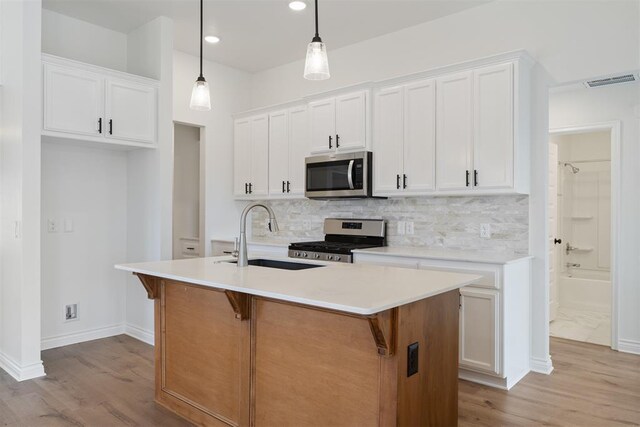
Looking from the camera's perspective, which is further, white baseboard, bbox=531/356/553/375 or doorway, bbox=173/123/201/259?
doorway, bbox=173/123/201/259

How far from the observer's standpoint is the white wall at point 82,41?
3.97m

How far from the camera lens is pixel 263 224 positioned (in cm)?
555

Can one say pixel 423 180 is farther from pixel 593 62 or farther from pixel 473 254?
pixel 593 62

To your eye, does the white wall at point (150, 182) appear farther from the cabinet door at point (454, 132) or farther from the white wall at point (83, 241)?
the cabinet door at point (454, 132)

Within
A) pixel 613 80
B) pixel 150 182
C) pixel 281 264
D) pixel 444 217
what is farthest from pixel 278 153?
pixel 613 80

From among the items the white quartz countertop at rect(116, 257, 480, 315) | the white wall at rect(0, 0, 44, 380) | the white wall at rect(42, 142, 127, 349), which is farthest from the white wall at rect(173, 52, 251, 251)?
the white quartz countertop at rect(116, 257, 480, 315)

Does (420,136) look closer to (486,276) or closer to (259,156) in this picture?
(486,276)

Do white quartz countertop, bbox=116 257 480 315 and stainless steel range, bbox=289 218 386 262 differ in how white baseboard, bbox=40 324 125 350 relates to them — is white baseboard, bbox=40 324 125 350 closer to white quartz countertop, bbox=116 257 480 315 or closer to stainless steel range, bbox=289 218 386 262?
stainless steel range, bbox=289 218 386 262

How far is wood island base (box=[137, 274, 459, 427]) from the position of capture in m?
1.90

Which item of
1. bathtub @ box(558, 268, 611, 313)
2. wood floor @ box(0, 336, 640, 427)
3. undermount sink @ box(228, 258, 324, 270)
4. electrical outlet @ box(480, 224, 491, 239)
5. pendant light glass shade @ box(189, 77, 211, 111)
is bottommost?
wood floor @ box(0, 336, 640, 427)

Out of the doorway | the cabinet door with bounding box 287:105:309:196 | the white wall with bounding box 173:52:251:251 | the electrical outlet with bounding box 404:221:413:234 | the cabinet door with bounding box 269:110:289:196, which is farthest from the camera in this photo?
the doorway

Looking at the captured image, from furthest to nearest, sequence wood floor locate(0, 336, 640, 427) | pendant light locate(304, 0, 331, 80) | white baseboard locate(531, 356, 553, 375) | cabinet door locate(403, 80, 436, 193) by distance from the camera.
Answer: cabinet door locate(403, 80, 436, 193) → white baseboard locate(531, 356, 553, 375) → wood floor locate(0, 336, 640, 427) → pendant light locate(304, 0, 331, 80)

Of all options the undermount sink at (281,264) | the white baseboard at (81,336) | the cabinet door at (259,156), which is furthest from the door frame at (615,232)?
the white baseboard at (81,336)

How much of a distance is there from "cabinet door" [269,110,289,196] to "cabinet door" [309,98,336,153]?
0.42m
